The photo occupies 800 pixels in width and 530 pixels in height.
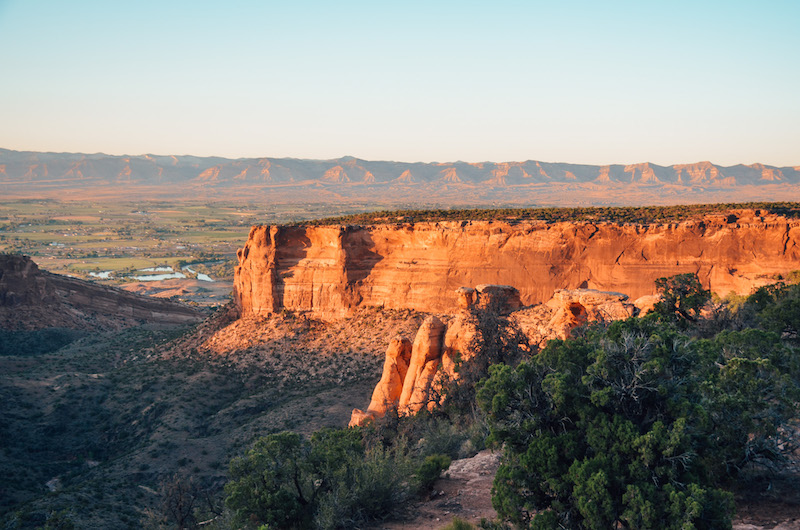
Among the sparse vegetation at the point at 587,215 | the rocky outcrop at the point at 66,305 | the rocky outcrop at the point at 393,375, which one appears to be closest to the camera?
the rocky outcrop at the point at 393,375

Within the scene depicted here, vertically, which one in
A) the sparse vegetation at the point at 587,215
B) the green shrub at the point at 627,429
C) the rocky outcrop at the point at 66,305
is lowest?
the rocky outcrop at the point at 66,305

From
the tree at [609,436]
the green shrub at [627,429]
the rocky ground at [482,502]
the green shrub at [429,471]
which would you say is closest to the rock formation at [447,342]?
the rocky ground at [482,502]

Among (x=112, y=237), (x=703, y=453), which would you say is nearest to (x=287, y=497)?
(x=703, y=453)

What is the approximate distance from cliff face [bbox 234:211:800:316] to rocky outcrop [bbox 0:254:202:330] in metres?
22.8

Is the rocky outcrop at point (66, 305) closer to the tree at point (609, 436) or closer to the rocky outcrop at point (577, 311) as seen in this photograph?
the rocky outcrop at point (577, 311)

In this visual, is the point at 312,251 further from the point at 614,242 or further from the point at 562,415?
the point at 562,415

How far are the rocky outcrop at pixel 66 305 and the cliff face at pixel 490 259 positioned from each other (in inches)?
897

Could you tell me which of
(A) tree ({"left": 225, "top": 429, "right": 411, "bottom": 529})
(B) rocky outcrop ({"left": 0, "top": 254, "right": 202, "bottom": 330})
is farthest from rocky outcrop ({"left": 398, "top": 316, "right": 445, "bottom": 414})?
(B) rocky outcrop ({"left": 0, "top": 254, "right": 202, "bottom": 330})

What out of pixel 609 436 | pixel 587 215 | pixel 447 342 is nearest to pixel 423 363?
pixel 447 342

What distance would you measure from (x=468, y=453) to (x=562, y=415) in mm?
6061

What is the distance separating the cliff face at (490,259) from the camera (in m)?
32.9

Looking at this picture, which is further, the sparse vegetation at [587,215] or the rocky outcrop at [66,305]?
the rocky outcrop at [66,305]

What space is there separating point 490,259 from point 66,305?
138 ft

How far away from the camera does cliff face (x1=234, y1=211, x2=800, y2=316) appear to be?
32.9 m
